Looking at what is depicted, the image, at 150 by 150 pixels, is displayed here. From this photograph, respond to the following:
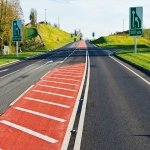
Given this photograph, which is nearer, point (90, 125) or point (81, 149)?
point (81, 149)

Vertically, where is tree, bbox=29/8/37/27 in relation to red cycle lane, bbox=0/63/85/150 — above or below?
above

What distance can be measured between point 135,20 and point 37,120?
2977 cm

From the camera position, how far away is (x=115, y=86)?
13.1 meters

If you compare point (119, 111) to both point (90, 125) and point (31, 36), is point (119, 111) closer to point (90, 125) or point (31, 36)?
point (90, 125)

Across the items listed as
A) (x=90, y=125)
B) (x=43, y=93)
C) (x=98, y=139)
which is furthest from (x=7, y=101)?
(x=98, y=139)

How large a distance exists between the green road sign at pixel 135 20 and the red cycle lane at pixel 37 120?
25.2 metres

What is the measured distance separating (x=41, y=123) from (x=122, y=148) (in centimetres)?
259

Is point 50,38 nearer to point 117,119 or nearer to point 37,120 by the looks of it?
point 37,120

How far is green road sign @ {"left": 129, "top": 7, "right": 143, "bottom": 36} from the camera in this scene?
111ft

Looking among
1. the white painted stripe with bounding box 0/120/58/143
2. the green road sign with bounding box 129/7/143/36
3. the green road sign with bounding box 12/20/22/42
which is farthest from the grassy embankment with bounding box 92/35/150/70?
the green road sign with bounding box 12/20/22/42

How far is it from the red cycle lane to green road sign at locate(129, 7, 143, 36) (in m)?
25.2

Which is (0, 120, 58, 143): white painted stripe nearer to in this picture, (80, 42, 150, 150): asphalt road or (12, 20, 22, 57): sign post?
(80, 42, 150, 150): asphalt road

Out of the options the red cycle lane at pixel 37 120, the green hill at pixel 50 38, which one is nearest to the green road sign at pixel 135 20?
the red cycle lane at pixel 37 120

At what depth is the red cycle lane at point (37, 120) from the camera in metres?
5.85
